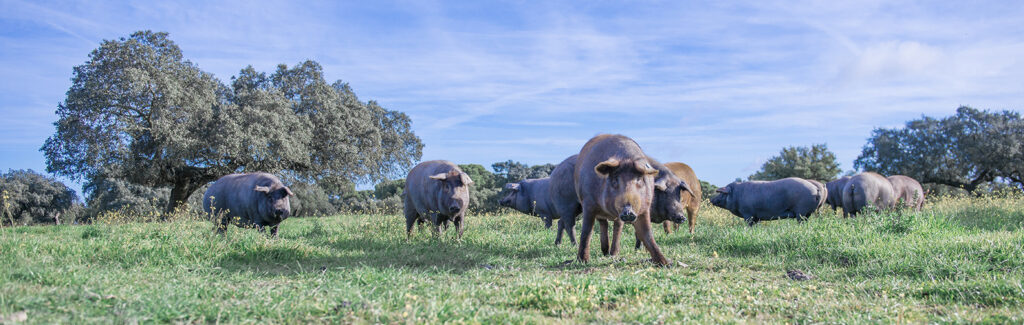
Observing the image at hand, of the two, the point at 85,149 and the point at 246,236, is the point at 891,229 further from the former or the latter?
the point at 85,149

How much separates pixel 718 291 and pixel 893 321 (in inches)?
52.6

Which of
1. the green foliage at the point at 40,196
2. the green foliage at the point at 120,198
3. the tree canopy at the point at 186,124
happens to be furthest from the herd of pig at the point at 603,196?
the green foliage at the point at 40,196

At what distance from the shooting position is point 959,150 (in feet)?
125

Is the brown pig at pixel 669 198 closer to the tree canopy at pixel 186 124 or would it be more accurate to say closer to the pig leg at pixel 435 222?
the pig leg at pixel 435 222

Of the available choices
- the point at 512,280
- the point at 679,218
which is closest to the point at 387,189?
the point at 679,218

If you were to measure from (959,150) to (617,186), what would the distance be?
4259cm

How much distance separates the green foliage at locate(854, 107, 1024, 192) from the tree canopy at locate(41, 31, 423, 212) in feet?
115

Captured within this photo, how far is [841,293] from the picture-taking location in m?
5.54

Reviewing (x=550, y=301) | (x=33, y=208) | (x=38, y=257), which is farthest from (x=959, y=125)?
(x=33, y=208)

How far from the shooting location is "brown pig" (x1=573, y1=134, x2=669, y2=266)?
6.34 metres

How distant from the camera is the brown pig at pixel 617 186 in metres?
6.34

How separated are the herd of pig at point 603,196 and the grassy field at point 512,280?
0.61 metres

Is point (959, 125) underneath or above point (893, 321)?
above

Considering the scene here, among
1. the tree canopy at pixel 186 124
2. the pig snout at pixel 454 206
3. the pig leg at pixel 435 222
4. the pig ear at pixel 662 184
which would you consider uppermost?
the tree canopy at pixel 186 124
